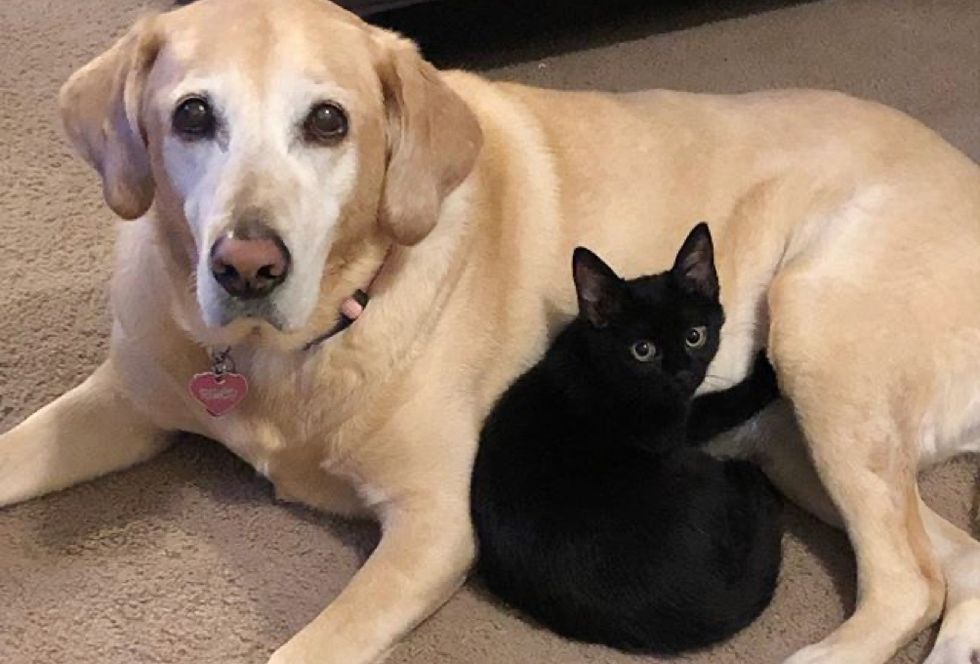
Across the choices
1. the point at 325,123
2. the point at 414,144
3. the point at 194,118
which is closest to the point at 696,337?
the point at 414,144

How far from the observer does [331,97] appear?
5.37 ft

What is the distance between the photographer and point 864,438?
1.95 metres

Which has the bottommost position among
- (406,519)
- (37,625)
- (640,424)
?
(37,625)

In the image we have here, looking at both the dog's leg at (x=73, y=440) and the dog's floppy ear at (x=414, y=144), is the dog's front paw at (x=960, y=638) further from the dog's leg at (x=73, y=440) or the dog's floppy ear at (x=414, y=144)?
the dog's leg at (x=73, y=440)

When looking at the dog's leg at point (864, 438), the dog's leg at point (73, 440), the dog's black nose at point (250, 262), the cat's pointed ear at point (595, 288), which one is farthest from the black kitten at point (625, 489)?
the dog's leg at point (73, 440)

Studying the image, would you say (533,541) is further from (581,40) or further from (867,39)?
(867,39)

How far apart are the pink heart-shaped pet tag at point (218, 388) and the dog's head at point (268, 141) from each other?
111 millimetres

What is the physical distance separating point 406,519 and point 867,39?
1941mm

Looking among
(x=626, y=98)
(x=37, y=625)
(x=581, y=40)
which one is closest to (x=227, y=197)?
(x=37, y=625)

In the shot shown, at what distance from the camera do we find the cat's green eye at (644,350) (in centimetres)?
191

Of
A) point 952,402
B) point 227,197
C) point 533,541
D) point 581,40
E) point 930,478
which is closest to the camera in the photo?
point 227,197

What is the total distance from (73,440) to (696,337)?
0.94m

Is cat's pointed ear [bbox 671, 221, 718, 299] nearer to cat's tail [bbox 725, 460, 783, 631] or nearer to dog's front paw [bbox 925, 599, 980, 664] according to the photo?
cat's tail [bbox 725, 460, 783, 631]

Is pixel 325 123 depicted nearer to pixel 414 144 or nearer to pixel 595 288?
pixel 414 144
